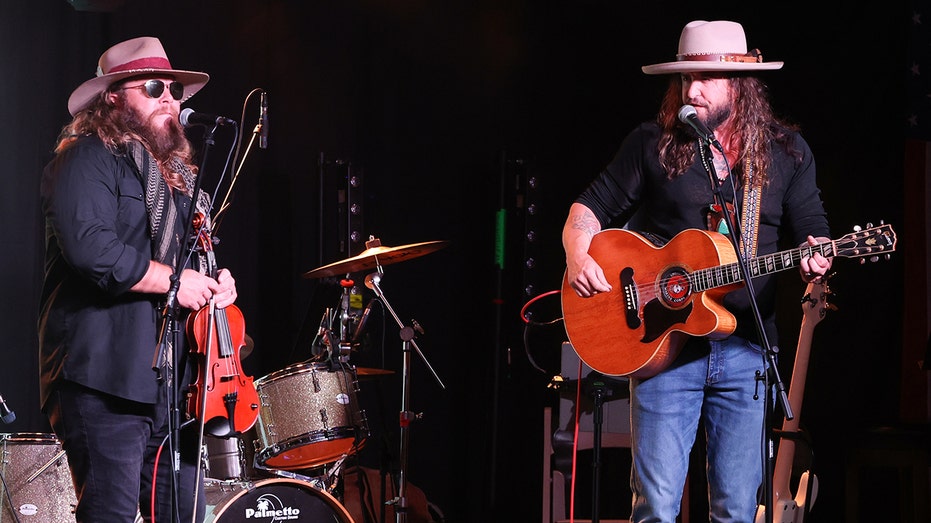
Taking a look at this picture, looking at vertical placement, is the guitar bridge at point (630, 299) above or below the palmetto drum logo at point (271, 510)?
above

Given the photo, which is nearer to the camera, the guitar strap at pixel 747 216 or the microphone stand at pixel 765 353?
the microphone stand at pixel 765 353

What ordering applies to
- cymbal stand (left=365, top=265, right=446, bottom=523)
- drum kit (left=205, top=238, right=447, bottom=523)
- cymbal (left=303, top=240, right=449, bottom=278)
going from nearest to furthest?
1. drum kit (left=205, top=238, right=447, bottom=523)
2. cymbal (left=303, top=240, right=449, bottom=278)
3. cymbal stand (left=365, top=265, right=446, bottom=523)

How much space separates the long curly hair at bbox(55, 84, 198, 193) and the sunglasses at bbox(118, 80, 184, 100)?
0.09m

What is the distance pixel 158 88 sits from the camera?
3445 millimetres

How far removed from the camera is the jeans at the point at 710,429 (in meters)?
3.20

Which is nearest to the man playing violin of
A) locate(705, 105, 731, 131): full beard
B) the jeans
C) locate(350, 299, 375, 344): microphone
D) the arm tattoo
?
the arm tattoo

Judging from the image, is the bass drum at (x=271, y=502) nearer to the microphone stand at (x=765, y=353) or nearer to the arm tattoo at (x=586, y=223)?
the arm tattoo at (x=586, y=223)

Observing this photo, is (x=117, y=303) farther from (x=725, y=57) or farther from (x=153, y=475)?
(x=725, y=57)

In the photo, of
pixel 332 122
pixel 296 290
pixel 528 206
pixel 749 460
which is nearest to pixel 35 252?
pixel 296 290

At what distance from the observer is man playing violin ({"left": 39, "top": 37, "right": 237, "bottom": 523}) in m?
3.05

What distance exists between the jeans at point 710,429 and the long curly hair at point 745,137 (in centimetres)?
57

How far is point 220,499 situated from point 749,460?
8.48 ft

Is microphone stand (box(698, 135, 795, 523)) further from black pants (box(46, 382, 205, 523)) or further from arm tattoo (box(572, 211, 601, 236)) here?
black pants (box(46, 382, 205, 523))

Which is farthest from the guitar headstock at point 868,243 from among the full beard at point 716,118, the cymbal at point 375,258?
the cymbal at point 375,258
